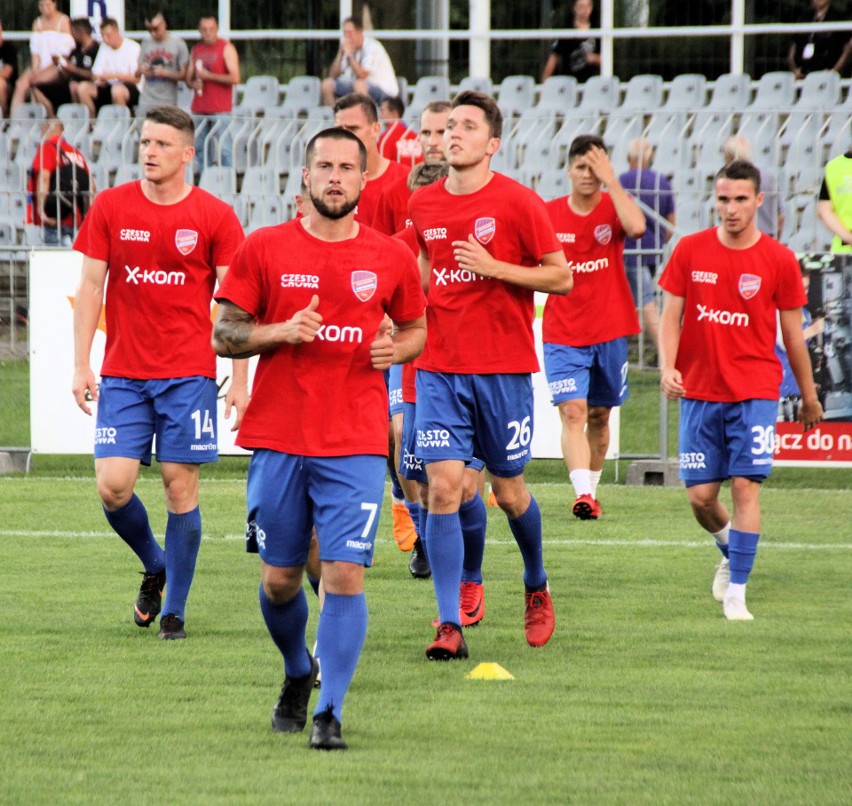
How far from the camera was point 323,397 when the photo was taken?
5.15 meters

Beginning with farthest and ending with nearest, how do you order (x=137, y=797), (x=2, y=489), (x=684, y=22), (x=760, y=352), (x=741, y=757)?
(x=684, y=22) < (x=2, y=489) < (x=760, y=352) < (x=741, y=757) < (x=137, y=797)

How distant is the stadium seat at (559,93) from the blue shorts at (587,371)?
9246 millimetres

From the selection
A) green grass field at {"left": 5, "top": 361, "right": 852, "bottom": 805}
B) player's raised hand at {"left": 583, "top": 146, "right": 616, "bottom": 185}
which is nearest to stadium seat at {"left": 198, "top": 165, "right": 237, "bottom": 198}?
green grass field at {"left": 5, "top": 361, "right": 852, "bottom": 805}

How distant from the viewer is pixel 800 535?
9.91m

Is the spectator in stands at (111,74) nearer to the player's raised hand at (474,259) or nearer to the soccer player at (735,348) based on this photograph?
the soccer player at (735,348)

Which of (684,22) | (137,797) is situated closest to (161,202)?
(137,797)

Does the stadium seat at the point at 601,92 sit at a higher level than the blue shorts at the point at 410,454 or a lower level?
higher

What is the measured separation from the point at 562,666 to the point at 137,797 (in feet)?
7.54

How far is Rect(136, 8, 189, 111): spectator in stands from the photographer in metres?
19.0

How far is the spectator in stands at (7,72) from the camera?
20.6 m

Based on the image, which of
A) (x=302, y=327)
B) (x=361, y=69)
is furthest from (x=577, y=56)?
(x=302, y=327)

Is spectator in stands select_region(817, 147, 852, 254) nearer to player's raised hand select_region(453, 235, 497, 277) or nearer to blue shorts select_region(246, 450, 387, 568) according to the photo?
player's raised hand select_region(453, 235, 497, 277)

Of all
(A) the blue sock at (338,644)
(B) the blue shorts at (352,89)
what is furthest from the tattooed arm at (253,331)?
(B) the blue shorts at (352,89)

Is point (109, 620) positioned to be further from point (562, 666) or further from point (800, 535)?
point (800, 535)
